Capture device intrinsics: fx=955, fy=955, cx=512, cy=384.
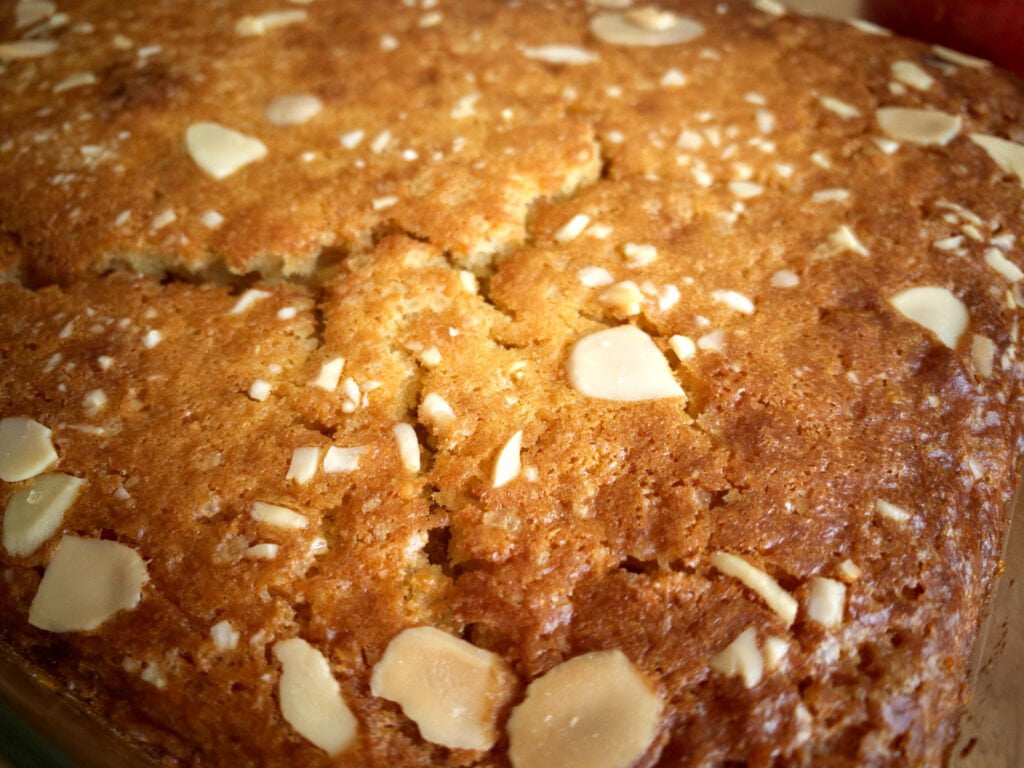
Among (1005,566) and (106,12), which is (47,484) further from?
(1005,566)

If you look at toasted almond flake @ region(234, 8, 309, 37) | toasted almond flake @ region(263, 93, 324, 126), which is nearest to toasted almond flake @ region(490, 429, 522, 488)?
toasted almond flake @ region(263, 93, 324, 126)

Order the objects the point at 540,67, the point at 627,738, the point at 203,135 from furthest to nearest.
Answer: the point at 540,67 → the point at 203,135 → the point at 627,738

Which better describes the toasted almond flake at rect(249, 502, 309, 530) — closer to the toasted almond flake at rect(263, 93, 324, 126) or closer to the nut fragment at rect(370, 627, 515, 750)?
the nut fragment at rect(370, 627, 515, 750)

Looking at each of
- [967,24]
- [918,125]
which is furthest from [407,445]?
[967,24]

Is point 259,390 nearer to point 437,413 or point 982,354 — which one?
point 437,413

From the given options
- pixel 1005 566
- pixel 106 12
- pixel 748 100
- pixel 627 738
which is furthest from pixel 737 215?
pixel 106 12

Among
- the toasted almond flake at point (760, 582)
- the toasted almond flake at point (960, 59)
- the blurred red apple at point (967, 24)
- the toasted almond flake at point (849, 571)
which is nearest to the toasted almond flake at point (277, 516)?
the toasted almond flake at point (760, 582)
